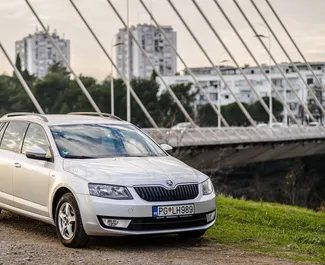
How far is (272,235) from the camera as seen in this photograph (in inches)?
390

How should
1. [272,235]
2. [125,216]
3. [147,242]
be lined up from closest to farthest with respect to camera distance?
[125,216] → [147,242] → [272,235]

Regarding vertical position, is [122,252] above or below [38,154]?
Answer: below

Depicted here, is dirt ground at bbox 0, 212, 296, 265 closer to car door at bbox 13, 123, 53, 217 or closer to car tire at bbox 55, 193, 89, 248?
car tire at bbox 55, 193, 89, 248

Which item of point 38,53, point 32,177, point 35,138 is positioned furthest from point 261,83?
point 32,177

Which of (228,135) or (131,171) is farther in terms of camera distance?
(228,135)

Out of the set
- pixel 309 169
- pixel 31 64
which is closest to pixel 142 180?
pixel 309 169

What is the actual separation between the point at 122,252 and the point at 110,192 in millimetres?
607

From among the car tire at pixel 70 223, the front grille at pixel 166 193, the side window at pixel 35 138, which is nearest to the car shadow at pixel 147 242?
the car tire at pixel 70 223

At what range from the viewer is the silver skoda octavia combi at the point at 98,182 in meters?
8.43

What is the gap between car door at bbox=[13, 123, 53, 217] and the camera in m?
9.28

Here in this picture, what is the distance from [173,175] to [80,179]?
950 mm

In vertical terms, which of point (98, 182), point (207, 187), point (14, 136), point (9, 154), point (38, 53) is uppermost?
point (38, 53)

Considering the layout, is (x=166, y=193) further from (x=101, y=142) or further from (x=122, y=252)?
(x=101, y=142)

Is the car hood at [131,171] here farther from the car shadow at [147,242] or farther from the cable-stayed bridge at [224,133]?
the cable-stayed bridge at [224,133]
